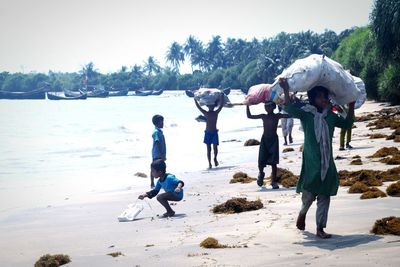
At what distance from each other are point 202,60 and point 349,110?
6773 inches

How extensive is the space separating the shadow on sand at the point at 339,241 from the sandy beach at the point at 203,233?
0.01 meters

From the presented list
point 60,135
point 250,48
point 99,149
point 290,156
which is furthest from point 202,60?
point 290,156

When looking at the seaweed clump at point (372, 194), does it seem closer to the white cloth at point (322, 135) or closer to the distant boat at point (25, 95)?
the white cloth at point (322, 135)

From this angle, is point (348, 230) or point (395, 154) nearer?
point (348, 230)

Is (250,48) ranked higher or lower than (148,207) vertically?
higher

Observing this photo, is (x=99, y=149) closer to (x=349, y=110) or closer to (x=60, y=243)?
(x=60, y=243)

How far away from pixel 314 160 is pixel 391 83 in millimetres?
31349

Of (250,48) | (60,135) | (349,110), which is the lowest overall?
(60,135)

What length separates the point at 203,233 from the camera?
738 centimetres

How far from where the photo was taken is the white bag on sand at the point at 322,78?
21.1ft

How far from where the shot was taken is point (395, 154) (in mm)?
12586

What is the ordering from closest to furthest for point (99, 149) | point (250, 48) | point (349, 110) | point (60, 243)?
point (349, 110) < point (60, 243) < point (99, 149) < point (250, 48)

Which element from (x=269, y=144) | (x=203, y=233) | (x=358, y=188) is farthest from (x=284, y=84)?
(x=269, y=144)

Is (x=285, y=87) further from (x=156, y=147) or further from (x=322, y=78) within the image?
(x=156, y=147)
